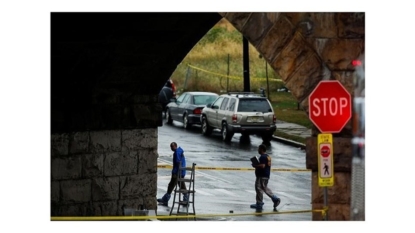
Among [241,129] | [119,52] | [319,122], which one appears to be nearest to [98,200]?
[119,52]

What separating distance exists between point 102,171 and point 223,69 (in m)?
33.5

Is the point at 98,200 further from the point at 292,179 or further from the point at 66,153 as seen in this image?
the point at 292,179

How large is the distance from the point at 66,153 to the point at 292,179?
10388mm

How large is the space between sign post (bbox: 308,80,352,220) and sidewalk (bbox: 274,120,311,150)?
23.2 metres

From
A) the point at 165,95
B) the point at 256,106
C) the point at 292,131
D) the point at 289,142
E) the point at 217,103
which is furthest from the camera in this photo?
the point at 165,95

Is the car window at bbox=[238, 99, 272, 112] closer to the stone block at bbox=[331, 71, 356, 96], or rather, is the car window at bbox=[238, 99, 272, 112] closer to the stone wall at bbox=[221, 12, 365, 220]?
the stone wall at bbox=[221, 12, 365, 220]

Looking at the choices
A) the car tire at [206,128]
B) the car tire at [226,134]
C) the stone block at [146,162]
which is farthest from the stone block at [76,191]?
the car tire at [206,128]

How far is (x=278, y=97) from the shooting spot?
51938 mm

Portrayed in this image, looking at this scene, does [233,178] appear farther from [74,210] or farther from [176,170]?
[74,210]

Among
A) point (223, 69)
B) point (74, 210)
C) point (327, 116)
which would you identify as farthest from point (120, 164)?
point (223, 69)

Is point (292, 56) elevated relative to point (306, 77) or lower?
elevated

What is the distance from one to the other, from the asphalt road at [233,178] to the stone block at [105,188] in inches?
64.3

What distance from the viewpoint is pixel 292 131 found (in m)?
41.6

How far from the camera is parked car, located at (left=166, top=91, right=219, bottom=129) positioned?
42562mm
